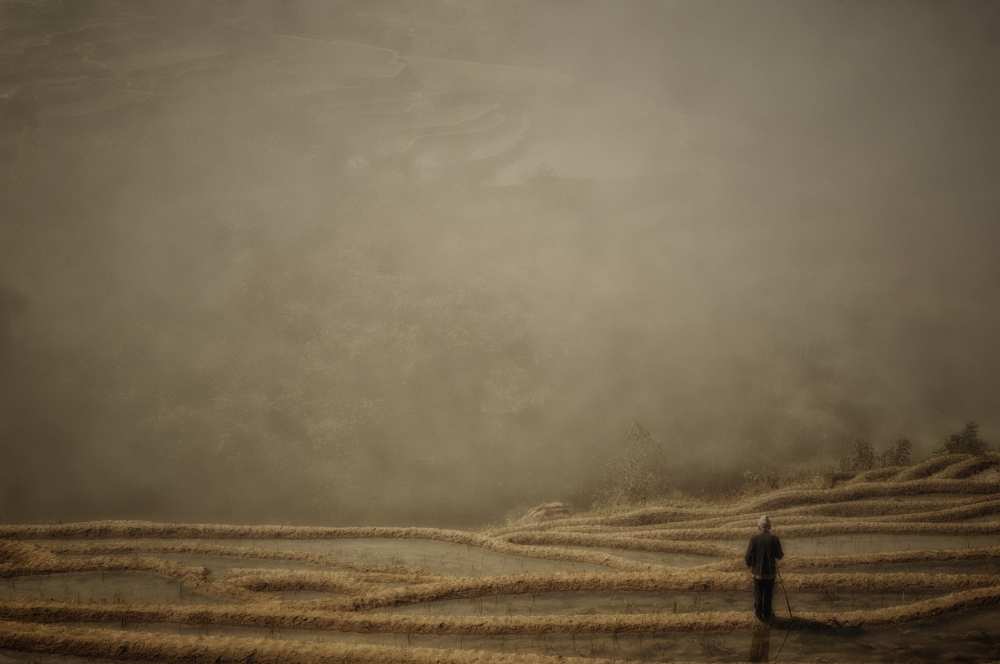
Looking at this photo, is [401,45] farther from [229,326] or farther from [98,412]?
[98,412]

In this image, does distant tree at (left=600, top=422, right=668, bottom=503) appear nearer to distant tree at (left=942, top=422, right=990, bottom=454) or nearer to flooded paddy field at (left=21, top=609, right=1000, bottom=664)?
distant tree at (left=942, top=422, right=990, bottom=454)

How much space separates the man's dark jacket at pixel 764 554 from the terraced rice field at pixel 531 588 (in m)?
1.84

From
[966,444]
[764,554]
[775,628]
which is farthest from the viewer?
[966,444]

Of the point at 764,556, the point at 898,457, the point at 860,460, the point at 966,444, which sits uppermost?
the point at 764,556

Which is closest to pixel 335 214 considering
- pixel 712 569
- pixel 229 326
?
pixel 229 326

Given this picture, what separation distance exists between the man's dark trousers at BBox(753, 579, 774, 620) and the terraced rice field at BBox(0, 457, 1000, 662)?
322mm

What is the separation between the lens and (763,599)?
15039 mm

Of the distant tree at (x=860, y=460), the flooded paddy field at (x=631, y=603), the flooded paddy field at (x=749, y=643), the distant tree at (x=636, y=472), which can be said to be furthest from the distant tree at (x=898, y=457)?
the flooded paddy field at (x=749, y=643)

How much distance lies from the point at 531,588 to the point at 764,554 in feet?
23.3

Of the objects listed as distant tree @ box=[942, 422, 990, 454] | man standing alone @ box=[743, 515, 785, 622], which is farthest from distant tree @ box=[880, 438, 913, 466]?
man standing alone @ box=[743, 515, 785, 622]

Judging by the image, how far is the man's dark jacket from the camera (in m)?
14.2

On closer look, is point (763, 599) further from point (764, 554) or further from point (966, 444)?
point (966, 444)

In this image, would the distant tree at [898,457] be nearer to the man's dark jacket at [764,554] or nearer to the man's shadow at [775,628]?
the man's shadow at [775,628]

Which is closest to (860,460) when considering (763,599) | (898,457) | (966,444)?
(898,457)
